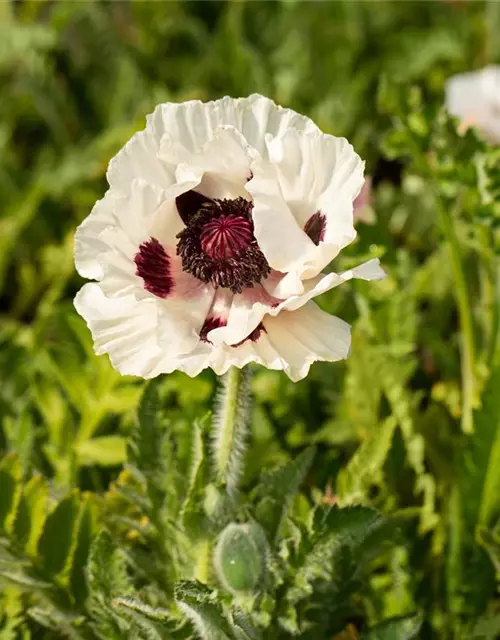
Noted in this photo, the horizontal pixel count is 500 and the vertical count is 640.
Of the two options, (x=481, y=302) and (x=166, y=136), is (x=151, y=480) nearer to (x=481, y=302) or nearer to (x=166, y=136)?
(x=166, y=136)

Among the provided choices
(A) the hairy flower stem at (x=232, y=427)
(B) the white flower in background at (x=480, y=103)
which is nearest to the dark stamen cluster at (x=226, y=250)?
(A) the hairy flower stem at (x=232, y=427)

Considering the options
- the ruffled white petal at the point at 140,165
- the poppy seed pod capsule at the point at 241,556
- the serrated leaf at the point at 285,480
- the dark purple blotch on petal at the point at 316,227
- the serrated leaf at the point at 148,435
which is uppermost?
the ruffled white petal at the point at 140,165

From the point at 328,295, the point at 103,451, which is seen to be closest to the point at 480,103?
the point at 328,295

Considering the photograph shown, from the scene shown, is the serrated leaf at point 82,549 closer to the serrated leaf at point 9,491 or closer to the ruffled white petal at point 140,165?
the serrated leaf at point 9,491

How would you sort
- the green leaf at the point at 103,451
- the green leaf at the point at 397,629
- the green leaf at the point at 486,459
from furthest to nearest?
the green leaf at the point at 103,451 → the green leaf at the point at 486,459 → the green leaf at the point at 397,629

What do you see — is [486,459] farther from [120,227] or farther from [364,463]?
[120,227]

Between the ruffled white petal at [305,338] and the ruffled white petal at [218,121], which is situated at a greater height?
the ruffled white petal at [218,121]
